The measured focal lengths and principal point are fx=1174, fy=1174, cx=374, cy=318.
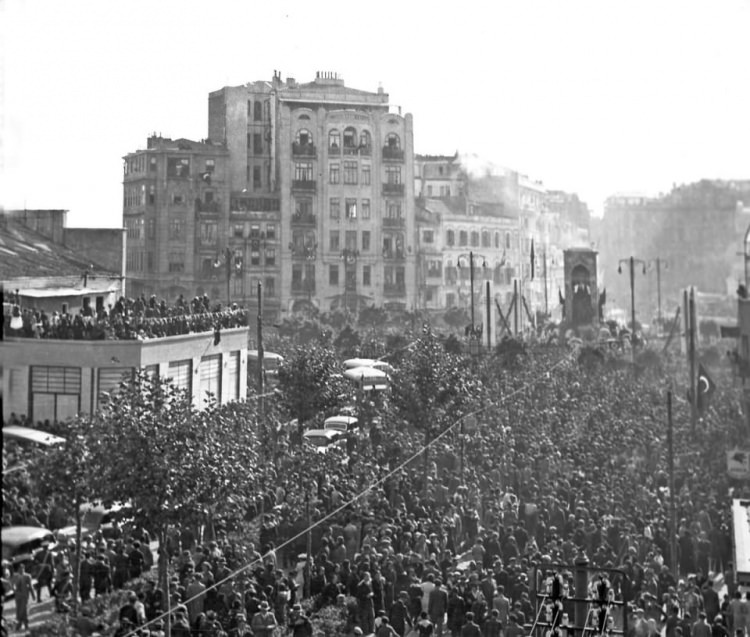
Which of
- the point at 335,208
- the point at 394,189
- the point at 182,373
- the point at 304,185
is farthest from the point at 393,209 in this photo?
the point at 182,373

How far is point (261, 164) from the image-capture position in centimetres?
5306

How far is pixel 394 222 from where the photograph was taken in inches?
2153

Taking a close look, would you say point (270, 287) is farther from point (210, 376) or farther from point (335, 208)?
point (210, 376)

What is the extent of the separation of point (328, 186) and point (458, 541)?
3675 cm

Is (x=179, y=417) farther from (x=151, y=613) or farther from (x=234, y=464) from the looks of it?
(x=151, y=613)

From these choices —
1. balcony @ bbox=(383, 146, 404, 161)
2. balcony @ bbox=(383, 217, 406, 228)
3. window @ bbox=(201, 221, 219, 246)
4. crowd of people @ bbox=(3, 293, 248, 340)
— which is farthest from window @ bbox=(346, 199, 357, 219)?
crowd of people @ bbox=(3, 293, 248, 340)

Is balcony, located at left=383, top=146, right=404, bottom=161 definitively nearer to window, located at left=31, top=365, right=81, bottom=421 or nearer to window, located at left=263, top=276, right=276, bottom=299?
window, located at left=263, top=276, right=276, bottom=299

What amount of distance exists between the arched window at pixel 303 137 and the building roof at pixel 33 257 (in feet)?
90.3

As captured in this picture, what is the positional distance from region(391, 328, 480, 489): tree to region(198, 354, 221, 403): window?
3630 millimetres

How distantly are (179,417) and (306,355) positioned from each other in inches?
409

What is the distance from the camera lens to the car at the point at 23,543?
8719mm

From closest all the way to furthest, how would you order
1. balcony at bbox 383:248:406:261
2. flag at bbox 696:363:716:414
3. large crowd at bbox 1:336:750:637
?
large crowd at bbox 1:336:750:637
flag at bbox 696:363:716:414
balcony at bbox 383:248:406:261

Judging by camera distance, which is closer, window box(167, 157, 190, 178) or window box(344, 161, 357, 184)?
window box(167, 157, 190, 178)

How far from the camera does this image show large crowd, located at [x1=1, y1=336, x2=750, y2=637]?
43.3 ft
